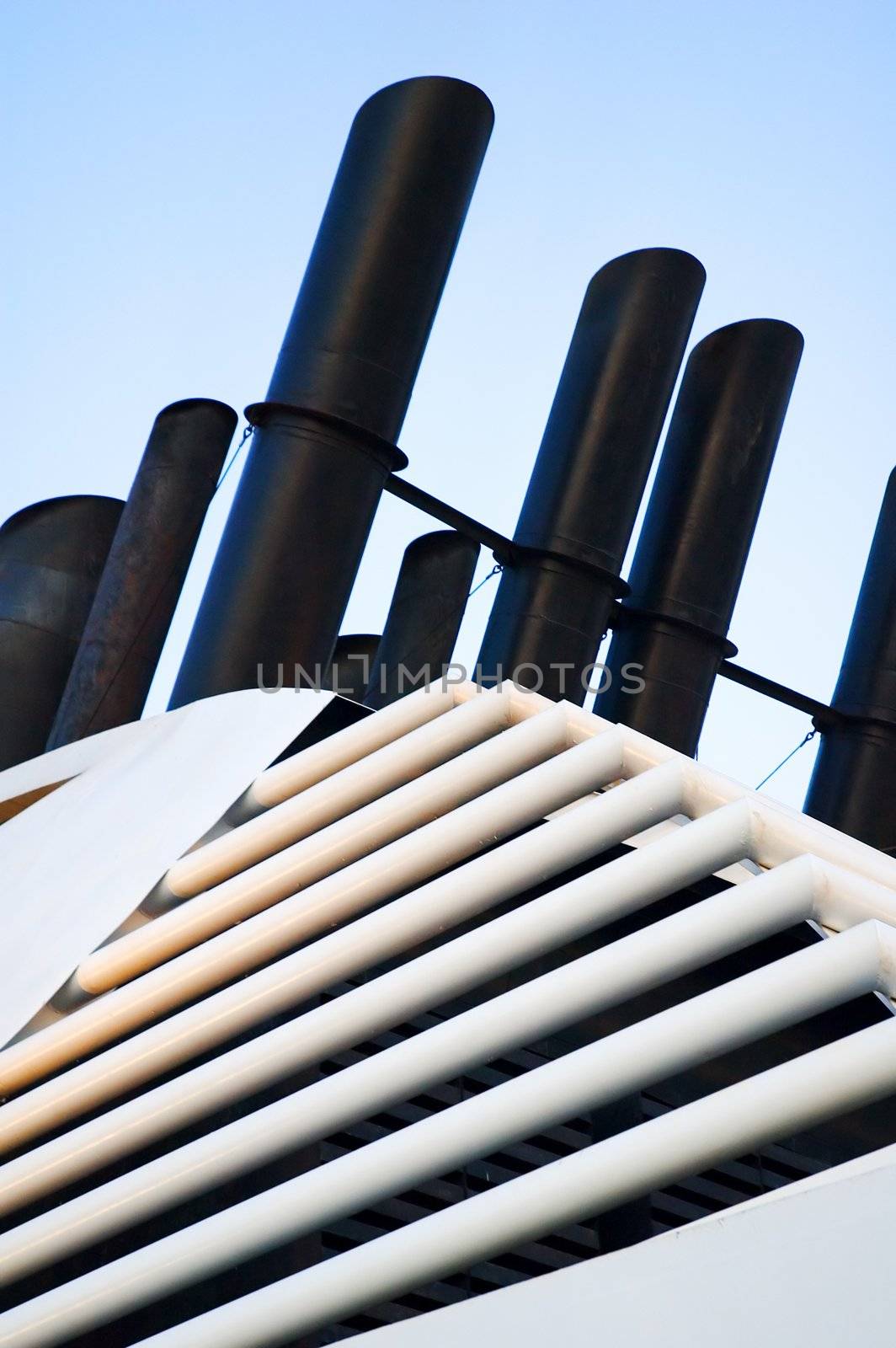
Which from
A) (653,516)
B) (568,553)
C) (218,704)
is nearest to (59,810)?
(218,704)

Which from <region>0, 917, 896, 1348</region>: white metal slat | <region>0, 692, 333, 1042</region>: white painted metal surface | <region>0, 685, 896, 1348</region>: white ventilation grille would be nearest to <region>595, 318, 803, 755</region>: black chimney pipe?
<region>0, 692, 333, 1042</region>: white painted metal surface

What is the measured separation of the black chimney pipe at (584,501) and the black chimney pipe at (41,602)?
2.32 metres

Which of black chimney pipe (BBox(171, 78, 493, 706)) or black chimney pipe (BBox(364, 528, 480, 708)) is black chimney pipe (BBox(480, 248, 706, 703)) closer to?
black chimney pipe (BBox(364, 528, 480, 708))

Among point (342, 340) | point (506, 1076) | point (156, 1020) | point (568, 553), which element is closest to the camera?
point (156, 1020)

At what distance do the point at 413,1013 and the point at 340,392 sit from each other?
238 inches

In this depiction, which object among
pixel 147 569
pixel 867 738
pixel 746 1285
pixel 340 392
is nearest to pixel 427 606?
pixel 340 392

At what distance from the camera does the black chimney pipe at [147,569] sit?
23.0 ft

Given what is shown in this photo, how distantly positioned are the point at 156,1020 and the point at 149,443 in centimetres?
603

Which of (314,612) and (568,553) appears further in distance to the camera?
(568,553)

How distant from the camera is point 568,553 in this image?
8984mm

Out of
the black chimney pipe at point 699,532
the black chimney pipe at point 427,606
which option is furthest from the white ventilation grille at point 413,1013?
the black chimney pipe at point 699,532

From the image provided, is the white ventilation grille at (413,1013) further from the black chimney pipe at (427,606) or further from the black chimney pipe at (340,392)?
the black chimney pipe at (427,606)

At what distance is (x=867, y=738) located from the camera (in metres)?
10.8

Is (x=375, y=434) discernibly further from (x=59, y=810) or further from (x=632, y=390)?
(x=59, y=810)
